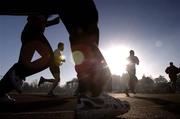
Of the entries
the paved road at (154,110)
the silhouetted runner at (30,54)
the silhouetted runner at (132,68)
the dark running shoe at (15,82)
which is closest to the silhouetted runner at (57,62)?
the silhouetted runner at (132,68)

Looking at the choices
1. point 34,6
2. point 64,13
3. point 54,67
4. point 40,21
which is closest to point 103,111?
point 64,13

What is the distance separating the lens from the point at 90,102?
Answer: 9.72ft

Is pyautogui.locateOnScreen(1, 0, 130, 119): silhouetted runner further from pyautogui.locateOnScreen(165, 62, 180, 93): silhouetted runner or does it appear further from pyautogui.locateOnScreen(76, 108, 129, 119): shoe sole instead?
pyautogui.locateOnScreen(165, 62, 180, 93): silhouetted runner

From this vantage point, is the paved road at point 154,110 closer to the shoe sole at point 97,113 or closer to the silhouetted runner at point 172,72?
the shoe sole at point 97,113

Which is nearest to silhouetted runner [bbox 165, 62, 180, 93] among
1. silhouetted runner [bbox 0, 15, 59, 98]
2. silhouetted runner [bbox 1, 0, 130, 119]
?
silhouetted runner [bbox 0, 15, 59, 98]

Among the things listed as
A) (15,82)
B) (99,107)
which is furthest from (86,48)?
(15,82)

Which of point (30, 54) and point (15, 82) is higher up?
point (30, 54)

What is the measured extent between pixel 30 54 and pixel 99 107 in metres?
1.93

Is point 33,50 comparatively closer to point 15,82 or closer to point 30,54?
point 30,54

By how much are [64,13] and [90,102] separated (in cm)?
96

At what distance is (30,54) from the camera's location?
454 centimetres

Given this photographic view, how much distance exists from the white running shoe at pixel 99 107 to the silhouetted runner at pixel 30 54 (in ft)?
4.16

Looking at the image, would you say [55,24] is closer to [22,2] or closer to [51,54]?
[51,54]

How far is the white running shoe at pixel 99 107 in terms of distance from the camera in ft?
9.27
